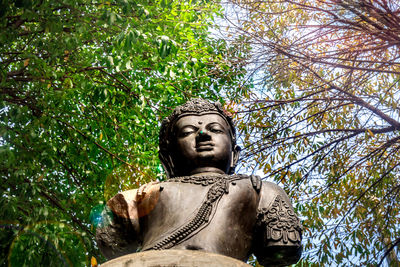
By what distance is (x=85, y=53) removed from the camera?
706 centimetres

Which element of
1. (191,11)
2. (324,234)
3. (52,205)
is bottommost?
(324,234)

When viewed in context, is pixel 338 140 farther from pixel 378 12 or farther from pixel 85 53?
pixel 85 53

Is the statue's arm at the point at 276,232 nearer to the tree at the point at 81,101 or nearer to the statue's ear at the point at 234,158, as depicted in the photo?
the statue's ear at the point at 234,158

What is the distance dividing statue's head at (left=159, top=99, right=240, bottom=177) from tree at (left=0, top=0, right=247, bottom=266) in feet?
5.41

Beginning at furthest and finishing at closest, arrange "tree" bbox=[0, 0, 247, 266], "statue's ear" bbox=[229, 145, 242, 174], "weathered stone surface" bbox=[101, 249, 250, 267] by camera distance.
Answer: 1. "tree" bbox=[0, 0, 247, 266]
2. "statue's ear" bbox=[229, 145, 242, 174]
3. "weathered stone surface" bbox=[101, 249, 250, 267]

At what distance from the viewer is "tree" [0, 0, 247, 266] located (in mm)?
5379

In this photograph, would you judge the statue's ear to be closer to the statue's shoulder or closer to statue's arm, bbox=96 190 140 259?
the statue's shoulder

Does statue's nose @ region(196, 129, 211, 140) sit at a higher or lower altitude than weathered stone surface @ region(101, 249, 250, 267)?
higher

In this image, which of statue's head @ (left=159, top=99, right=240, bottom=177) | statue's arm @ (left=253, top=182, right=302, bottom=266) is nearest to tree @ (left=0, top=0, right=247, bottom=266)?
statue's head @ (left=159, top=99, right=240, bottom=177)

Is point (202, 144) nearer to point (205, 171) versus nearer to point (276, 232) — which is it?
point (205, 171)

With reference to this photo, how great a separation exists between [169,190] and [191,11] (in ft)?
14.8

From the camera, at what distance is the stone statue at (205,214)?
3311 mm

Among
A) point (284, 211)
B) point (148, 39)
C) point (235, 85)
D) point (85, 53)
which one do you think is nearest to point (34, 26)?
point (85, 53)

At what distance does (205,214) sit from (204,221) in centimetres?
5
